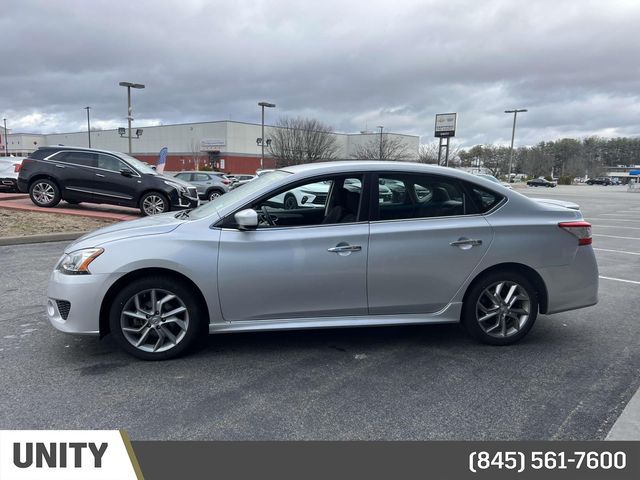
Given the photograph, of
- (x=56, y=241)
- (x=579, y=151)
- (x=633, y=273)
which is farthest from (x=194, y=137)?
(x=579, y=151)

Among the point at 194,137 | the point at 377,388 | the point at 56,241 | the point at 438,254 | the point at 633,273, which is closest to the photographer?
the point at 377,388

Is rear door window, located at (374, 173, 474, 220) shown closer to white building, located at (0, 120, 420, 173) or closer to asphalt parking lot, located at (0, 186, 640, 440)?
asphalt parking lot, located at (0, 186, 640, 440)

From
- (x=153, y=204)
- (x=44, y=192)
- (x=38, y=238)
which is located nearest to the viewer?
(x=38, y=238)

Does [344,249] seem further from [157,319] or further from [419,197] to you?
[157,319]

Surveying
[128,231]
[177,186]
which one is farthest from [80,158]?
[128,231]

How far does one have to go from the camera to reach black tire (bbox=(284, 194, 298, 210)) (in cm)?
441

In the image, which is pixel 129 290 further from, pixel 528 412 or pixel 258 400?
pixel 528 412

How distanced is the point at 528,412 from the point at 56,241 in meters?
9.60

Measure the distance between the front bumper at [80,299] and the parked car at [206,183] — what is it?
1964cm

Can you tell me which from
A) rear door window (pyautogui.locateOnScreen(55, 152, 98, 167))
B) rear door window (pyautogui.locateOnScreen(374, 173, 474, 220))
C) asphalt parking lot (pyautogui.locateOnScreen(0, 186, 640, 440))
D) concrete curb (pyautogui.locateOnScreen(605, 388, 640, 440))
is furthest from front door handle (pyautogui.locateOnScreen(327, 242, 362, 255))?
A: rear door window (pyautogui.locateOnScreen(55, 152, 98, 167))

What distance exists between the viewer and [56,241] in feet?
32.6

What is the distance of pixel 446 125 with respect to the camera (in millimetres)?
40656

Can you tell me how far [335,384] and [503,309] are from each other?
5.63 feet

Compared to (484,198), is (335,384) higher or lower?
lower
